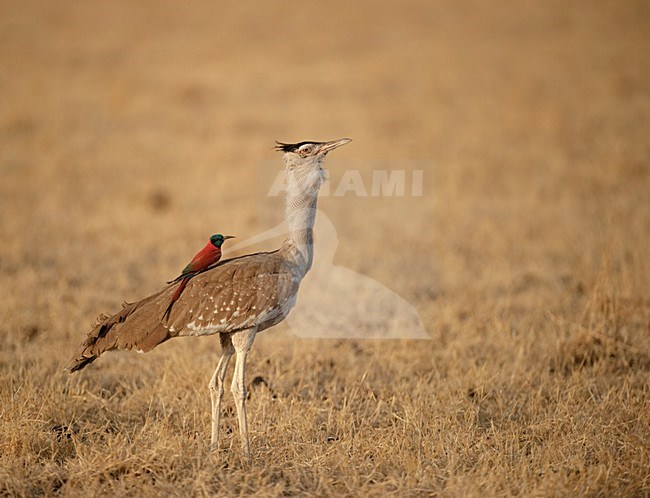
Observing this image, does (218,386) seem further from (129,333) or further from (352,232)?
(352,232)

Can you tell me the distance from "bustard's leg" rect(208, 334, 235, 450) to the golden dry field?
0.11m

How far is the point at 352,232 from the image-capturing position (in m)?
7.68

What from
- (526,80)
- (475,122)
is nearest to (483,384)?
(475,122)

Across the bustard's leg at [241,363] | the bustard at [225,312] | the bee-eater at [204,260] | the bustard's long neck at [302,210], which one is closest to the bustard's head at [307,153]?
the bustard's long neck at [302,210]

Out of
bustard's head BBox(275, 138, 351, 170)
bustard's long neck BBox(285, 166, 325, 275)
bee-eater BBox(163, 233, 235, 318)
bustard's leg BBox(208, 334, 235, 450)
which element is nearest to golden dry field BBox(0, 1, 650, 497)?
bustard's leg BBox(208, 334, 235, 450)

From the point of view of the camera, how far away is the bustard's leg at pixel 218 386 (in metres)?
3.19

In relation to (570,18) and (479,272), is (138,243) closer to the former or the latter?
(479,272)

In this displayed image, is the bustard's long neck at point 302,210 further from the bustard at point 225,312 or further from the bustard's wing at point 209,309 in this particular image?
the bustard's wing at point 209,309

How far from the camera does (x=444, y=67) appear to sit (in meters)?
13.8

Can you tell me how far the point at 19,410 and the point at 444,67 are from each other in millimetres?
11806

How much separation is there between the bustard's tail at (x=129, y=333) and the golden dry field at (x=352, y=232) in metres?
0.39

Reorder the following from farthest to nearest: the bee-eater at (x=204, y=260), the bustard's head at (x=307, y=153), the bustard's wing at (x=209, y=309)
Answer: the bustard's head at (x=307, y=153) → the bee-eater at (x=204, y=260) → the bustard's wing at (x=209, y=309)

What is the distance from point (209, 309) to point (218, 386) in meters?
0.38

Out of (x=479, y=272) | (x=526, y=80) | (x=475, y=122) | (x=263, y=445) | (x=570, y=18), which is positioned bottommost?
(x=263, y=445)
